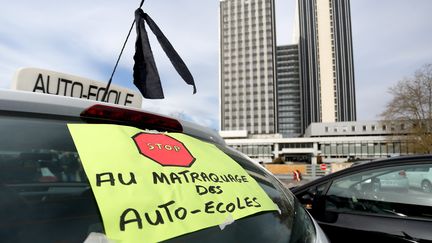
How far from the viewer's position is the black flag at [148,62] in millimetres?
2277

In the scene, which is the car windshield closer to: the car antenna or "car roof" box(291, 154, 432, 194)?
the car antenna

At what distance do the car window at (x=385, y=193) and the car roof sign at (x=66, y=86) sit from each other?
1888 mm

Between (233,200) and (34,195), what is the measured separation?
68 cm

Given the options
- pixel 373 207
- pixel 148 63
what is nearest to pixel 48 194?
pixel 148 63

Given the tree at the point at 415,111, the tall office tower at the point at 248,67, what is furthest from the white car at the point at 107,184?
the tall office tower at the point at 248,67

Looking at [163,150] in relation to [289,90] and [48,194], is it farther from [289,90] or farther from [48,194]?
[289,90]

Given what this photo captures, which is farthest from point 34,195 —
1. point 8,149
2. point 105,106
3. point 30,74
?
point 30,74

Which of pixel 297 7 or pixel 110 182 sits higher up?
pixel 297 7

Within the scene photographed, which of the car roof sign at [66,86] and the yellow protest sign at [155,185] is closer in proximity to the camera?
the yellow protest sign at [155,185]

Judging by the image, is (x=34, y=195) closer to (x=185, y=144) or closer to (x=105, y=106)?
(x=105, y=106)

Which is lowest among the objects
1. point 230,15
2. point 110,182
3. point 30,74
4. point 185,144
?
point 110,182

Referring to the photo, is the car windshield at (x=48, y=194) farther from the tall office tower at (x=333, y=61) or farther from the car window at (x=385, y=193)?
the tall office tower at (x=333, y=61)

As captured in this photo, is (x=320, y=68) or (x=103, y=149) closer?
(x=103, y=149)

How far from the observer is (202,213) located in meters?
1.16
